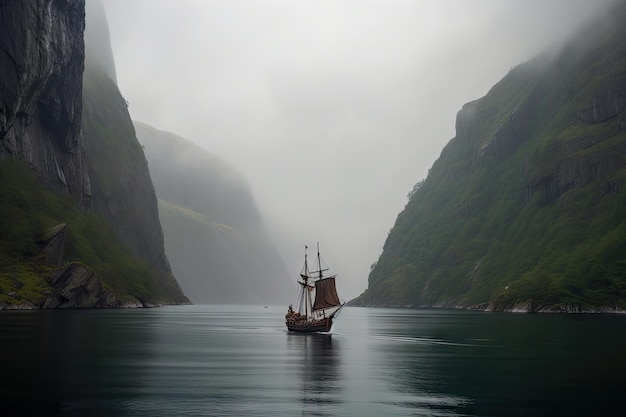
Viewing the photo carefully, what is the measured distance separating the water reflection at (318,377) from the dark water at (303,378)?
0.43 ft

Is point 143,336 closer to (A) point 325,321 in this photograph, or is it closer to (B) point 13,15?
(A) point 325,321

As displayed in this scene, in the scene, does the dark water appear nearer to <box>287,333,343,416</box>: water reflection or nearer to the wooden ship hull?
<box>287,333,343,416</box>: water reflection

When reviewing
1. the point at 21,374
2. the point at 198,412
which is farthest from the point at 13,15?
the point at 198,412

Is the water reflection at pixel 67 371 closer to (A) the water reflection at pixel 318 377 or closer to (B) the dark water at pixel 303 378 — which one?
(B) the dark water at pixel 303 378

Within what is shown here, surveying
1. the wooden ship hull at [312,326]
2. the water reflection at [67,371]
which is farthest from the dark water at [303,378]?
the wooden ship hull at [312,326]

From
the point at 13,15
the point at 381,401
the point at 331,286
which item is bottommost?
the point at 381,401

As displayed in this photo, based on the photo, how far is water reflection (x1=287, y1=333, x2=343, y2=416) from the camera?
41.2 meters

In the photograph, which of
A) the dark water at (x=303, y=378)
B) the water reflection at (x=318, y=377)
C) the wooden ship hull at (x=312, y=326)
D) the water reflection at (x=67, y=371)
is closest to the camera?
the water reflection at (x=67, y=371)

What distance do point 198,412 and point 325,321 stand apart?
84911 mm

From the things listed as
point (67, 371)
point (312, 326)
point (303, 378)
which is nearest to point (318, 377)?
point (303, 378)

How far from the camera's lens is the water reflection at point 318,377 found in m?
41.2

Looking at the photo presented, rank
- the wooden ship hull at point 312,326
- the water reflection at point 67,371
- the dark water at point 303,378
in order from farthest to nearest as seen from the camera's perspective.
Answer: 1. the wooden ship hull at point 312,326
2. the dark water at point 303,378
3. the water reflection at point 67,371

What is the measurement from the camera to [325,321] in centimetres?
12194

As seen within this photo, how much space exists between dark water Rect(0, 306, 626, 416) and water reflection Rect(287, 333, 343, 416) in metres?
0.13
